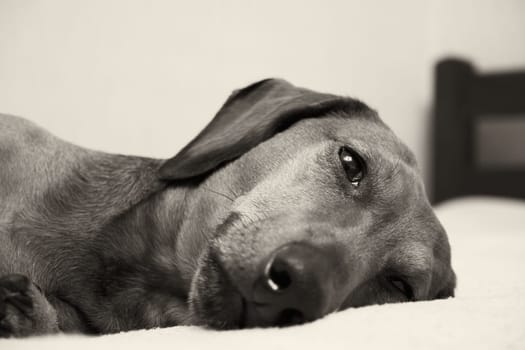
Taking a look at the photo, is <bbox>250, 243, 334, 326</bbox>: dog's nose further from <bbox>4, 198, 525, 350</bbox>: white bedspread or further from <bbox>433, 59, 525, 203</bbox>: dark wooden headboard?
<bbox>433, 59, 525, 203</bbox>: dark wooden headboard

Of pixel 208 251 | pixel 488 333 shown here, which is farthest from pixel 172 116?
pixel 488 333

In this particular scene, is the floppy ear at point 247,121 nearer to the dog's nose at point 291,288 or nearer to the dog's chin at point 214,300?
the dog's chin at point 214,300

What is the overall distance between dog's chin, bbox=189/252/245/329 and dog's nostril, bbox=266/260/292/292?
125 mm

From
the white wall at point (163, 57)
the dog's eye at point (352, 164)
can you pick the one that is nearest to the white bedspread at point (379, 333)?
the dog's eye at point (352, 164)

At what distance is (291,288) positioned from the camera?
4.14 feet

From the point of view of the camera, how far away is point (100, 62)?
3824 mm

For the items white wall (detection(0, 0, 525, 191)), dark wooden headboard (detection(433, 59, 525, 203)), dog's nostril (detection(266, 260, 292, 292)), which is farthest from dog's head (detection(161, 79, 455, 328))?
Result: dark wooden headboard (detection(433, 59, 525, 203))

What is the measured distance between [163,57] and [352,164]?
2476mm

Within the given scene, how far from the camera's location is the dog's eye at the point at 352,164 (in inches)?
72.1

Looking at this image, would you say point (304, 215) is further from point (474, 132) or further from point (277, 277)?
point (474, 132)

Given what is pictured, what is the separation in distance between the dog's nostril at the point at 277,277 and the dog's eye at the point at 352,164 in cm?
61

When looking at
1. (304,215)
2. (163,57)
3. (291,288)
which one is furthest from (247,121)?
(163,57)

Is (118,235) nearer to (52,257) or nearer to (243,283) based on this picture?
(52,257)

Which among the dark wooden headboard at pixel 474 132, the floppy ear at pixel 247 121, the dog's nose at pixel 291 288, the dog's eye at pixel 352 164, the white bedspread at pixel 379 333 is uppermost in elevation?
the floppy ear at pixel 247 121
